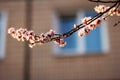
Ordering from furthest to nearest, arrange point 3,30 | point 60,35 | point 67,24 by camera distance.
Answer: point 67,24
point 3,30
point 60,35

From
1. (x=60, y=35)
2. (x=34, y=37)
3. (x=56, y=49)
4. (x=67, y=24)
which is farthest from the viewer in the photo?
(x=67, y=24)

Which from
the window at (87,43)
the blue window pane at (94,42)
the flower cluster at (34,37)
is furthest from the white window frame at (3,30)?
the flower cluster at (34,37)

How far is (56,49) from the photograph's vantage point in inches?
355

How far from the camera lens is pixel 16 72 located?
884 centimetres

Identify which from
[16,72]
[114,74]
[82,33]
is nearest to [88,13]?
[114,74]

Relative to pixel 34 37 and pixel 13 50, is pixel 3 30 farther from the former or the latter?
pixel 34 37

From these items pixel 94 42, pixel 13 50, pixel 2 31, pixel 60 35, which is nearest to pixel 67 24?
pixel 94 42

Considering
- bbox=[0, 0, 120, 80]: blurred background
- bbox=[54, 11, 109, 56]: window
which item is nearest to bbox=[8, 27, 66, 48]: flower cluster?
bbox=[0, 0, 120, 80]: blurred background

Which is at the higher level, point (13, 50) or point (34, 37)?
point (13, 50)

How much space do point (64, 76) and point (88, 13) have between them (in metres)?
1.74

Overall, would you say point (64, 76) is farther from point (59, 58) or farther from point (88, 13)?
point (88, 13)

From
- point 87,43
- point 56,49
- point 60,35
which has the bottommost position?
point 60,35

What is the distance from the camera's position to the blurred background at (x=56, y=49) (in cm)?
868

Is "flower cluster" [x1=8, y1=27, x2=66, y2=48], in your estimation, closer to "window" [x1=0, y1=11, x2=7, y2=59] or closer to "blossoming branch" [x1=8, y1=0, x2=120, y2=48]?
"blossoming branch" [x1=8, y1=0, x2=120, y2=48]
